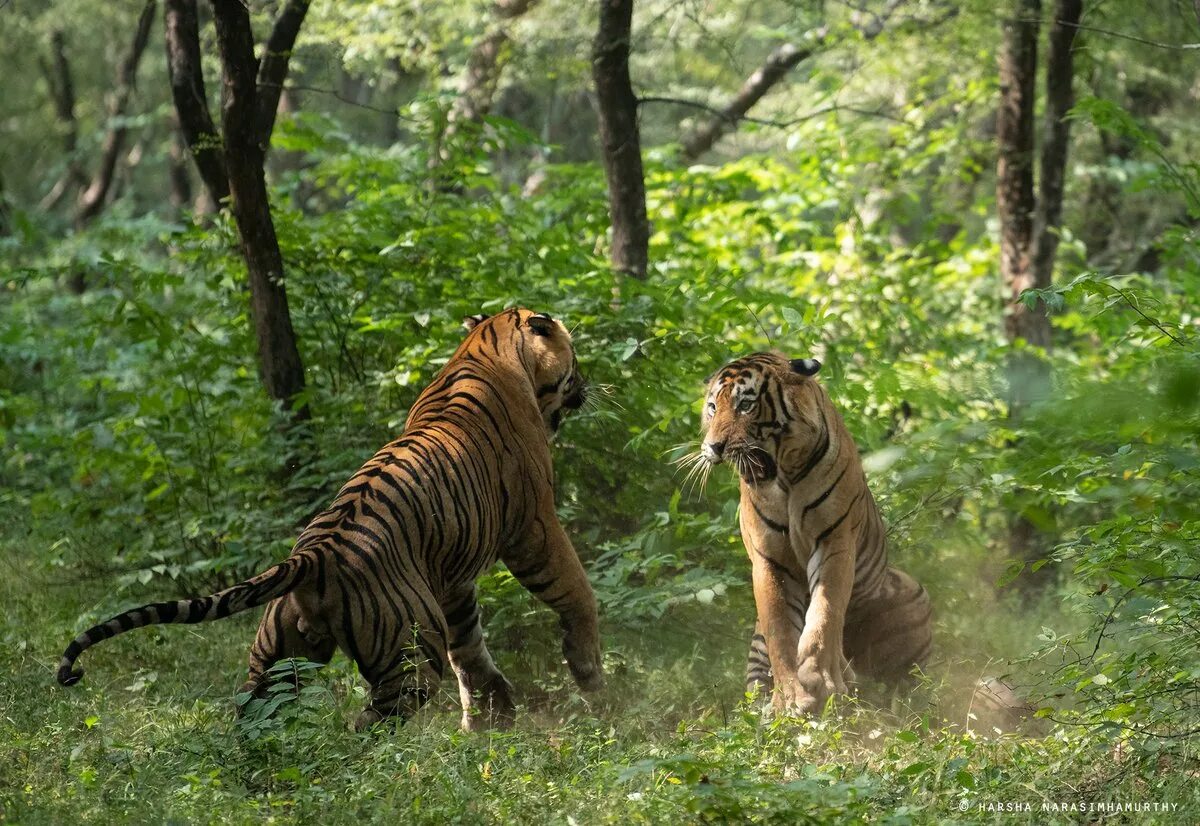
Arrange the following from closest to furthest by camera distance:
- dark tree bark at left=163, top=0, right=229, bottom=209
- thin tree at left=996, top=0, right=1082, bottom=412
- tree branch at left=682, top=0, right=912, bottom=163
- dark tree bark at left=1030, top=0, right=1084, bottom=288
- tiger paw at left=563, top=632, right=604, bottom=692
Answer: tiger paw at left=563, top=632, right=604, bottom=692
dark tree bark at left=163, top=0, right=229, bottom=209
dark tree bark at left=1030, top=0, right=1084, bottom=288
thin tree at left=996, top=0, right=1082, bottom=412
tree branch at left=682, top=0, right=912, bottom=163

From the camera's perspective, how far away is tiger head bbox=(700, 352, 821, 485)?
5051mm

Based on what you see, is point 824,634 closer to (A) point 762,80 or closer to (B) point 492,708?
(B) point 492,708

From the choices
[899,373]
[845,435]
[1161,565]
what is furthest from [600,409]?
[1161,565]

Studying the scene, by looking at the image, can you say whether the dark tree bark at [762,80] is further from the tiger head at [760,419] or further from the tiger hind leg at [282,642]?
the tiger hind leg at [282,642]

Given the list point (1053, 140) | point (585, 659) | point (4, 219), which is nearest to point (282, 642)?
point (585, 659)

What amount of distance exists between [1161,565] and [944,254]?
7696mm

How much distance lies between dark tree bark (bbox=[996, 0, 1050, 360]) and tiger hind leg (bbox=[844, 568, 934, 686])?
145 inches

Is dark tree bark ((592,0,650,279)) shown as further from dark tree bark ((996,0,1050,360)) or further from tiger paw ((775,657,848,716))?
tiger paw ((775,657,848,716))

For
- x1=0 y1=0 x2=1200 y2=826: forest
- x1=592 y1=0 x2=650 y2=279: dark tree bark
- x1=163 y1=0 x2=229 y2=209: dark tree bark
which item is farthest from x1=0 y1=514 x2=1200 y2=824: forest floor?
x1=163 y1=0 x2=229 y2=209: dark tree bark

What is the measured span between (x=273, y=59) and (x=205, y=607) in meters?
4.89

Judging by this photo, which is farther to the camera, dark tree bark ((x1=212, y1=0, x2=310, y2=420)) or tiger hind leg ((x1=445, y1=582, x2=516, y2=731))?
dark tree bark ((x1=212, y1=0, x2=310, y2=420))

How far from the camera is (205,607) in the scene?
4074 mm

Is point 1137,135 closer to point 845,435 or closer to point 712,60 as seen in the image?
point 845,435

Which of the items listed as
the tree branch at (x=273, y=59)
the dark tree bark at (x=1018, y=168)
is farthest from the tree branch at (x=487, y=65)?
the dark tree bark at (x=1018, y=168)
